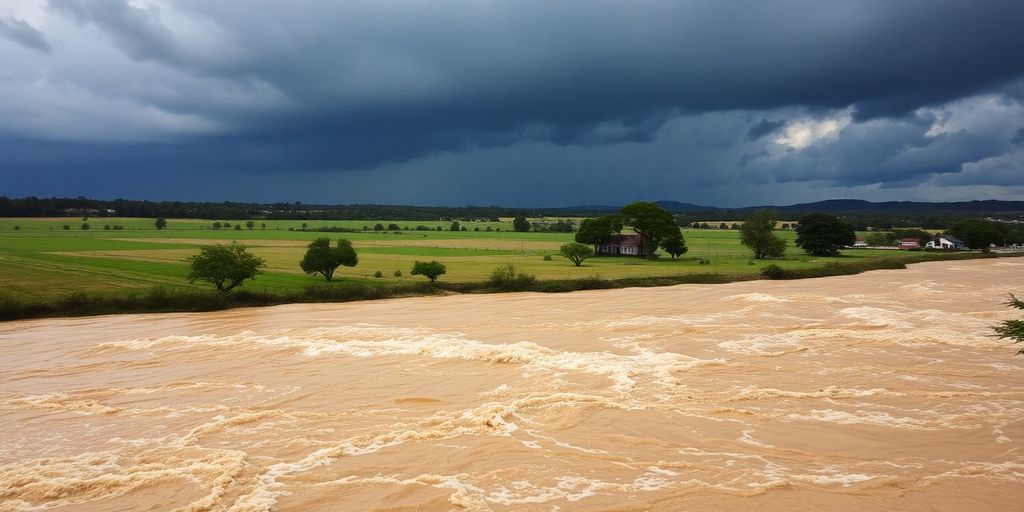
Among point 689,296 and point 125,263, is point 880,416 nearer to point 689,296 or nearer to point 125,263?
point 689,296

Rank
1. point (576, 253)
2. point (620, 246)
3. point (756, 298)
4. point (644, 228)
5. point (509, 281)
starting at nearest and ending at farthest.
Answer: point (756, 298), point (509, 281), point (576, 253), point (644, 228), point (620, 246)

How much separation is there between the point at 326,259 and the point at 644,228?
1340 inches

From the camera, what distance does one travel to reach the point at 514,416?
14531 millimetres

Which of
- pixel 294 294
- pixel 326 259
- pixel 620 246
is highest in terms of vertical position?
pixel 620 246

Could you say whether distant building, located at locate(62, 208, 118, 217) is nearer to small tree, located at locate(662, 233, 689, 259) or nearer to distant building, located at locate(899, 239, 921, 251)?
small tree, located at locate(662, 233, 689, 259)

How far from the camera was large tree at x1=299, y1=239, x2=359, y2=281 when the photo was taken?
41.3 m

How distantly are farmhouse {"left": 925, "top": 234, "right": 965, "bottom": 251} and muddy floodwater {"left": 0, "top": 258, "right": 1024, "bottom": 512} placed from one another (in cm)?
6488

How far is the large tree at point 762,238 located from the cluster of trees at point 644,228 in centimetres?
698

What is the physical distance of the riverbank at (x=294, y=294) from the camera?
31359 mm

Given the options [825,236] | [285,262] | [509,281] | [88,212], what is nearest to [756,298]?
[509,281]

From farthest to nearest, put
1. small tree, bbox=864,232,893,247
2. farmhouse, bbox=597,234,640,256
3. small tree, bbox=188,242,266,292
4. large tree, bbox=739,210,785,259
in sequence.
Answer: small tree, bbox=864,232,893,247, farmhouse, bbox=597,234,640,256, large tree, bbox=739,210,785,259, small tree, bbox=188,242,266,292

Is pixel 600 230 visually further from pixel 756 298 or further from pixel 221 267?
pixel 221 267

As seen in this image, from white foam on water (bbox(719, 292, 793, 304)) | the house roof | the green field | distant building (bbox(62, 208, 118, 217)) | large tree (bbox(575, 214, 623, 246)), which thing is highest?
distant building (bbox(62, 208, 118, 217))

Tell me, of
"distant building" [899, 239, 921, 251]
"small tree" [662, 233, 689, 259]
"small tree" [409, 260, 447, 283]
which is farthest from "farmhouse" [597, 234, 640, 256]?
"distant building" [899, 239, 921, 251]
